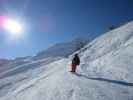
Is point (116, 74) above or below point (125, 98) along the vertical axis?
above

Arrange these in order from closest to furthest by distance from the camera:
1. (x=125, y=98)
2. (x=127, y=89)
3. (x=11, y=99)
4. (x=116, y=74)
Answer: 1. (x=125, y=98)
2. (x=127, y=89)
3. (x=11, y=99)
4. (x=116, y=74)

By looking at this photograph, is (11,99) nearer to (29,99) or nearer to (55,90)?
(29,99)

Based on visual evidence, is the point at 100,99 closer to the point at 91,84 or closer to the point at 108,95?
the point at 108,95

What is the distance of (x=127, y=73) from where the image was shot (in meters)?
16.3

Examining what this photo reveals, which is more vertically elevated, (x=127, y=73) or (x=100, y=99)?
(x=127, y=73)

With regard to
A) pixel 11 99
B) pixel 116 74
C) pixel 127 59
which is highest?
pixel 127 59

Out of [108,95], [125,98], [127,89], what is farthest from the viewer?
[127,89]

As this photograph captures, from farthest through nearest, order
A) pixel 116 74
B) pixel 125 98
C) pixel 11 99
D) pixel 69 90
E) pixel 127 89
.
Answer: pixel 116 74 < pixel 11 99 < pixel 69 90 < pixel 127 89 < pixel 125 98

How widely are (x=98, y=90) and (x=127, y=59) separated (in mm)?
10357

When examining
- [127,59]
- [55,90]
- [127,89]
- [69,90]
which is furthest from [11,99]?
[127,59]

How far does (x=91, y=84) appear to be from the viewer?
44.5 feet

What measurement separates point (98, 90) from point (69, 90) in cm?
213

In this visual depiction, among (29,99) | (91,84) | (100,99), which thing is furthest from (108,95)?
(29,99)

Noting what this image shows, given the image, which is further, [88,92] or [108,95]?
[88,92]
